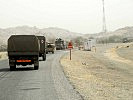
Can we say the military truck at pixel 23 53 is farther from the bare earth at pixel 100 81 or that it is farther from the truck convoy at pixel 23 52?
the bare earth at pixel 100 81

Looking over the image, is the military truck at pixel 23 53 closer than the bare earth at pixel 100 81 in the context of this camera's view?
No

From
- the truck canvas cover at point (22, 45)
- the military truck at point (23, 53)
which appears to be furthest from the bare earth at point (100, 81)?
the truck canvas cover at point (22, 45)

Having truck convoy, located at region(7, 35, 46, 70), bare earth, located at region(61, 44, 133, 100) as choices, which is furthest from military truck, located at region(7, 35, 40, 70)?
bare earth, located at region(61, 44, 133, 100)

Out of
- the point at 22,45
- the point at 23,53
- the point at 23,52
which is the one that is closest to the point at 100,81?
the point at 23,53

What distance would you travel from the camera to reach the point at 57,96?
14.3 meters

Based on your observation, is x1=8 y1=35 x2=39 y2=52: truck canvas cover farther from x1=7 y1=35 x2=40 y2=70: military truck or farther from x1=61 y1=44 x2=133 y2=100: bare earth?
x1=61 y1=44 x2=133 y2=100: bare earth

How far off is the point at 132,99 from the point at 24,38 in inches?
739

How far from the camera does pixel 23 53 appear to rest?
30453 mm

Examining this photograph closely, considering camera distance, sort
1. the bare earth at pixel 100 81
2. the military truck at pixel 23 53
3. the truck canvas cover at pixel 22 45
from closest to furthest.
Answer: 1. the bare earth at pixel 100 81
2. the military truck at pixel 23 53
3. the truck canvas cover at pixel 22 45

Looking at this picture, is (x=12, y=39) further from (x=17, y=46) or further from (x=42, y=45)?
(x=42, y=45)

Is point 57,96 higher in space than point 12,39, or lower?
lower

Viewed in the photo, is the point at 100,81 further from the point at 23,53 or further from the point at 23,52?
the point at 23,52

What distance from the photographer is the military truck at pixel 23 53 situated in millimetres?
30266

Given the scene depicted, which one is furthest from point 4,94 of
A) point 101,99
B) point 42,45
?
point 42,45
